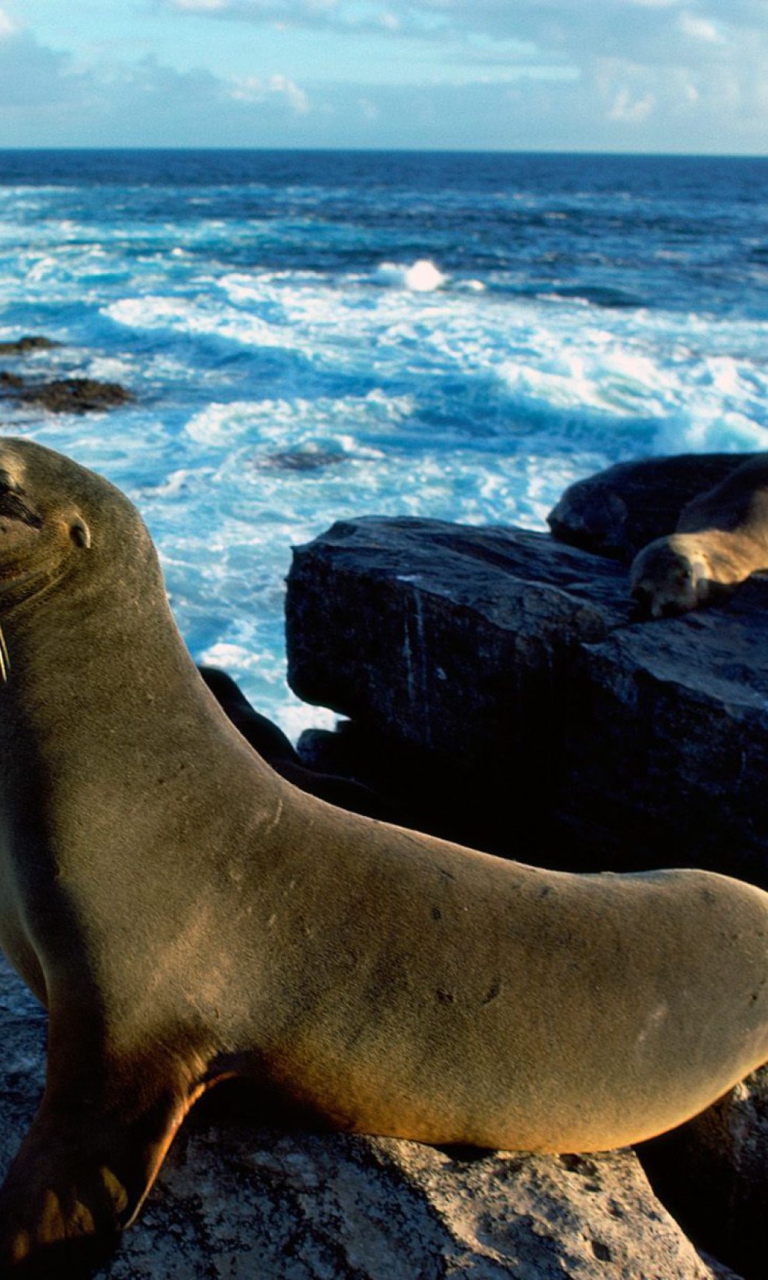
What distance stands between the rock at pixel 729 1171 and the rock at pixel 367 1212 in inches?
17.4

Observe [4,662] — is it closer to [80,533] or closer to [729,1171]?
[80,533]

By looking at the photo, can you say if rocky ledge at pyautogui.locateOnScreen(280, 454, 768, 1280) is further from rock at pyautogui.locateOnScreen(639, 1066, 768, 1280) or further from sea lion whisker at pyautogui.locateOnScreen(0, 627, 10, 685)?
sea lion whisker at pyautogui.locateOnScreen(0, 627, 10, 685)

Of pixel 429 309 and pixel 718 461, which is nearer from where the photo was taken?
pixel 718 461

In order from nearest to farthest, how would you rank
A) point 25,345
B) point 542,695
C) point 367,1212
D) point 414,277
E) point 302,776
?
point 367,1212 < point 302,776 < point 542,695 < point 25,345 < point 414,277

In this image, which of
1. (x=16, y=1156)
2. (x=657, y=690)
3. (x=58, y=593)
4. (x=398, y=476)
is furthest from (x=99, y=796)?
(x=398, y=476)

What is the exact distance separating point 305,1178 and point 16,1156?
0.65 m

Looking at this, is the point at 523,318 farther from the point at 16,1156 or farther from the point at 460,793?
the point at 16,1156

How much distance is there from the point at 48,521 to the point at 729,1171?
2.64 metres

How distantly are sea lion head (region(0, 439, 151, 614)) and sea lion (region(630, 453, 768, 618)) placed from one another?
9.29 feet

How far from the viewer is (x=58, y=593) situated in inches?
123

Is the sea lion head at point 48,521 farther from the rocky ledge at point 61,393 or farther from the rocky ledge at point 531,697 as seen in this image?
the rocky ledge at point 61,393

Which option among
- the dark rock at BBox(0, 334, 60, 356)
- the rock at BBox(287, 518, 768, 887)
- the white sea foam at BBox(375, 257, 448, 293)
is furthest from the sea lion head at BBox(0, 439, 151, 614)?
the white sea foam at BBox(375, 257, 448, 293)

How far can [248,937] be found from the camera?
2.97 meters

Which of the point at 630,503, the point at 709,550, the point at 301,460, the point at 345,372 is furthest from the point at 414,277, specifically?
the point at 709,550
